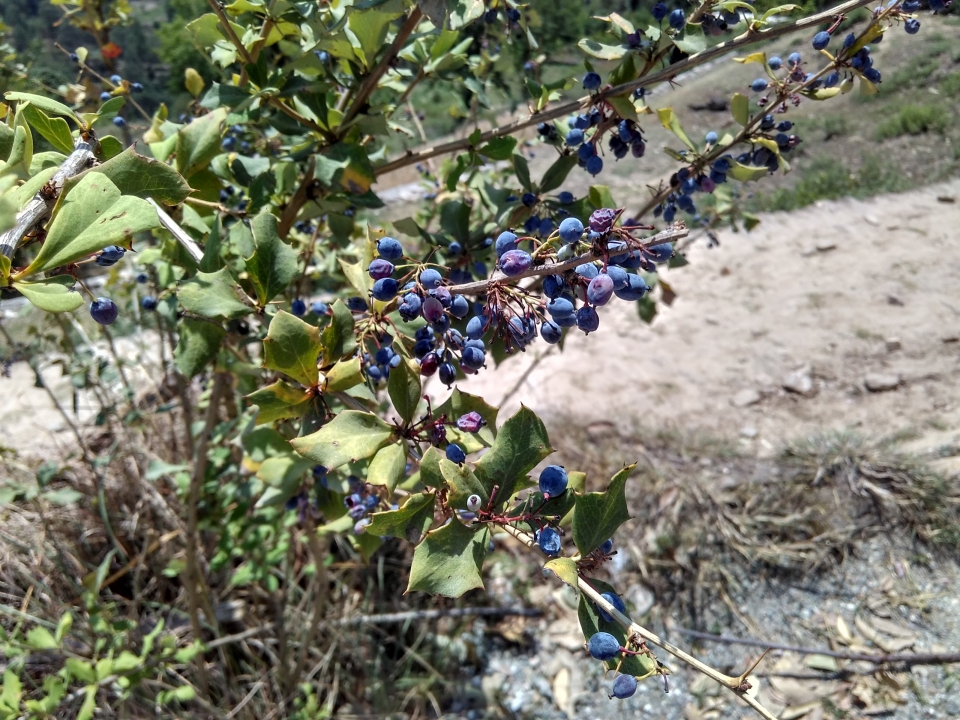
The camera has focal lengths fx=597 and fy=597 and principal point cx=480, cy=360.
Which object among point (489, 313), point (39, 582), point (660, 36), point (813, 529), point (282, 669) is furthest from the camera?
point (813, 529)

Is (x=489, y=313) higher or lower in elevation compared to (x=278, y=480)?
higher

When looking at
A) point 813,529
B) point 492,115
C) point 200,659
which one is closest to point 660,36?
point 492,115

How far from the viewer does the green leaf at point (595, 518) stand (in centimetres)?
75

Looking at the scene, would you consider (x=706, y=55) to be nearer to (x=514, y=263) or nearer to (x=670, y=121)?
(x=670, y=121)

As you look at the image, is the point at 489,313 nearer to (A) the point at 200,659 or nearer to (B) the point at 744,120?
(B) the point at 744,120

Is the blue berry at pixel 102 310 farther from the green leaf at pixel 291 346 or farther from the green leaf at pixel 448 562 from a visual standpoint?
the green leaf at pixel 448 562

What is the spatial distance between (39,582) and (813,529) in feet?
9.97

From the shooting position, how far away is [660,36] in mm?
1149

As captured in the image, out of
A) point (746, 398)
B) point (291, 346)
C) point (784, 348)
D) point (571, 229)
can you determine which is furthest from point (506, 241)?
point (784, 348)

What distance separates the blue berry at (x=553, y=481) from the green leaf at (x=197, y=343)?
24.5 inches

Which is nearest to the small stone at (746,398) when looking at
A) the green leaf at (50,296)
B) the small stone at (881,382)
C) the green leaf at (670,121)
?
the small stone at (881,382)

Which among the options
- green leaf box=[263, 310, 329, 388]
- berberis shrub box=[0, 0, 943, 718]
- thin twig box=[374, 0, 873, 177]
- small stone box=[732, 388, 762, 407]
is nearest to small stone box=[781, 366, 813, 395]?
small stone box=[732, 388, 762, 407]

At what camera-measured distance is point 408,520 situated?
0.85 meters

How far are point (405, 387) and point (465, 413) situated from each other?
104mm
